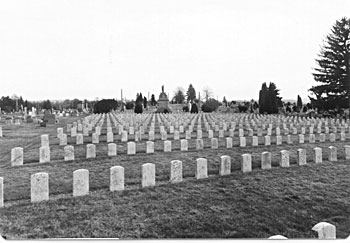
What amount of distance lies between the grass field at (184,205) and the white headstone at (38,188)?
0.13m

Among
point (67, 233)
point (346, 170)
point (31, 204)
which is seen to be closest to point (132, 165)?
point (31, 204)

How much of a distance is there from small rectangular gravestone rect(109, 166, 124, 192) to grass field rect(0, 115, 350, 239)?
16cm

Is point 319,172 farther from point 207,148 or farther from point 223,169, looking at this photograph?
point 207,148

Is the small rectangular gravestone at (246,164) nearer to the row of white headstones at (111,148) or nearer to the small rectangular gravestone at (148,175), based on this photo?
the small rectangular gravestone at (148,175)

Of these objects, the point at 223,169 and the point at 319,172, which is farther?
the point at 319,172

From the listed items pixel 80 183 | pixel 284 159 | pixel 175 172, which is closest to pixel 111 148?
pixel 175 172

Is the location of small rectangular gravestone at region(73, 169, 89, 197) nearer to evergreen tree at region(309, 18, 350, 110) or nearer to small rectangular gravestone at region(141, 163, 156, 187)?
small rectangular gravestone at region(141, 163, 156, 187)

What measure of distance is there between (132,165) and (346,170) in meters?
4.92

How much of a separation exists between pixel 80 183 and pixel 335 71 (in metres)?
10.8

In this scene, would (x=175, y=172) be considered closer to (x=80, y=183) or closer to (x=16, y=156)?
(x=80, y=183)

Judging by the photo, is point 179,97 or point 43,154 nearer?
point 43,154

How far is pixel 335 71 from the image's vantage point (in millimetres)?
12062

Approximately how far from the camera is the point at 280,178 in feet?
20.8

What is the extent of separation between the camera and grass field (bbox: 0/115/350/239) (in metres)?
4.02
